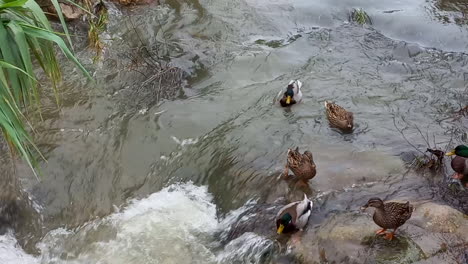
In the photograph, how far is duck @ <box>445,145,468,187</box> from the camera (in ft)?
16.7

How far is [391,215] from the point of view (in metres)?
4.20

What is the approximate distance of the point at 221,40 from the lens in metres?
8.40

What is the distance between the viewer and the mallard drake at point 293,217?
458cm

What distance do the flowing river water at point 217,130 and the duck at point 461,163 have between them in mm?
282

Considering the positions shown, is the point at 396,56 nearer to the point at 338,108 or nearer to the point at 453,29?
the point at 453,29

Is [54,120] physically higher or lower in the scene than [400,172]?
higher

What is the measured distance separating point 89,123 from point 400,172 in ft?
12.1

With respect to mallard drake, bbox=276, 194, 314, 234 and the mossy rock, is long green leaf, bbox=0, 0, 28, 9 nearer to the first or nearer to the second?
mallard drake, bbox=276, 194, 314, 234

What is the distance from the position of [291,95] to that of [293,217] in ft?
8.20

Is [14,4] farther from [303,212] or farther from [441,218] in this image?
[441,218]

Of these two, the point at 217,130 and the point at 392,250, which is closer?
the point at 392,250

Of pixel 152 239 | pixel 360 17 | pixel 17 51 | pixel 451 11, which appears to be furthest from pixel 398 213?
pixel 451 11

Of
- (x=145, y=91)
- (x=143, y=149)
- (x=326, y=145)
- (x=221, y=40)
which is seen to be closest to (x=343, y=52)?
(x=221, y=40)

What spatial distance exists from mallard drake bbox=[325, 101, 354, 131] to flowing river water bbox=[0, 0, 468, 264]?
13 cm
